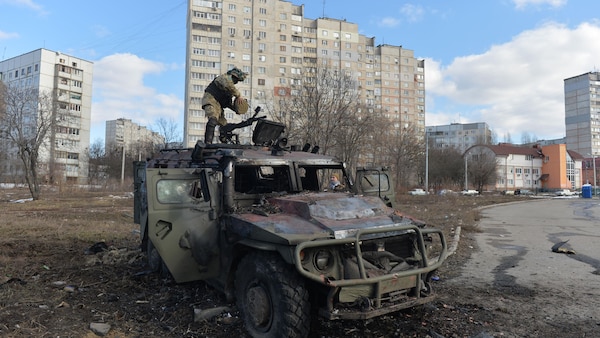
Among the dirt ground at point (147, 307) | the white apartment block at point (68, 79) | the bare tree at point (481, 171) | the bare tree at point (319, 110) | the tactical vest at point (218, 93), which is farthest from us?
the white apartment block at point (68, 79)

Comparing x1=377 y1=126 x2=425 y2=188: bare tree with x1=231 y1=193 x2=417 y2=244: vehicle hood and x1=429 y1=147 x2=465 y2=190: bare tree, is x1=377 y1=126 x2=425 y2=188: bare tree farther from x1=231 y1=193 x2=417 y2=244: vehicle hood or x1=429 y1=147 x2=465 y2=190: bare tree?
x1=231 y1=193 x2=417 y2=244: vehicle hood

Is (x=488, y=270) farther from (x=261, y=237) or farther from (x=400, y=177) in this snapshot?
(x=400, y=177)

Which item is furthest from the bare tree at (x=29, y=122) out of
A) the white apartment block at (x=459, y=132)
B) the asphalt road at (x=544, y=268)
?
the white apartment block at (x=459, y=132)

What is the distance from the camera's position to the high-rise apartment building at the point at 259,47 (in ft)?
214

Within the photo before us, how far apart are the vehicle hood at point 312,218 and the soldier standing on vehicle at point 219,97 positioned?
2.75m

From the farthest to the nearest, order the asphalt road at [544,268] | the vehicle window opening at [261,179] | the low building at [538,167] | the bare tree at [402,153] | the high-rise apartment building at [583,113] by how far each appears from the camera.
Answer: the high-rise apartment building at [583,113], the low building at [538,167], the bare tree at [402,153], the asphalt road at [544,268], the vehicle window opening at [261,179]

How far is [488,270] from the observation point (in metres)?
7.67

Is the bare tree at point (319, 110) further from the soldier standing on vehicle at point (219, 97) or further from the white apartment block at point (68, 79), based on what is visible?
the white apartment block at point (68, 79)

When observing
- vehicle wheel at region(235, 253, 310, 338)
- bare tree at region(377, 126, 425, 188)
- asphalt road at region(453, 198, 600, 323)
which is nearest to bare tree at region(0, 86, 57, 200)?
asphalt road at region(453, 198, 600, 323)

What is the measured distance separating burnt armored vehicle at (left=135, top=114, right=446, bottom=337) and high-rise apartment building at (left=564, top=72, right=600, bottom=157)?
3987 inches

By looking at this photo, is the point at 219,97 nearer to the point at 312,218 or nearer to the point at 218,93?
the point at 218,93

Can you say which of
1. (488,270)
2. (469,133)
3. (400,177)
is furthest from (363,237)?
(469,133)

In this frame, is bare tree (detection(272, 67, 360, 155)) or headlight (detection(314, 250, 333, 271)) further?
bare tree (detection(272, 67, 360, 155))

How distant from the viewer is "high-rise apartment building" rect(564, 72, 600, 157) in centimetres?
8912
